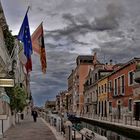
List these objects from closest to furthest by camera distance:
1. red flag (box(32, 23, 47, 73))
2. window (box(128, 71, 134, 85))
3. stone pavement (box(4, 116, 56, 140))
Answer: red flag (box(32, 23, 47, 73)) → stone pavement (box(4, 116, 56, 140)) → window (box(128, 71, 134, 85))

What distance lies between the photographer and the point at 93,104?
304 feet

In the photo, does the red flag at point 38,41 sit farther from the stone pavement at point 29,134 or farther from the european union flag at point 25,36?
the stone pavement at point 29,134

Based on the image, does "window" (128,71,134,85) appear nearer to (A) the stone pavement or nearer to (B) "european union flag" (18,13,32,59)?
(A) the stone pavement

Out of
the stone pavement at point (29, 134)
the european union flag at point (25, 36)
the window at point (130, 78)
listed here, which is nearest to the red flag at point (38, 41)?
the european union flag at point (25, 36)

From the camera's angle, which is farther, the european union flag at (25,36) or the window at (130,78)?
the window at (130,78)

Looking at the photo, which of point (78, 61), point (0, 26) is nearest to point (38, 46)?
point (0, 26)

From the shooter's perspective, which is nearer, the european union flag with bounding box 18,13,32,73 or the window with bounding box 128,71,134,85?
the european union flag with bounding box 18,13,32,73

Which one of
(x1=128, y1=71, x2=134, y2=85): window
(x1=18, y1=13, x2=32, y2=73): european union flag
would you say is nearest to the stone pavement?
(x1=18, y1=13, x2=32, y2=73): european union flag

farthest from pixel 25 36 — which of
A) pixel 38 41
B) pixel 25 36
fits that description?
pixel 38 41

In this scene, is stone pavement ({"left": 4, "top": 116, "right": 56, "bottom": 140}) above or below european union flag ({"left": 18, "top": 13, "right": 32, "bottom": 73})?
below

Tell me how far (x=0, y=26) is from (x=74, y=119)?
47491 millimetres

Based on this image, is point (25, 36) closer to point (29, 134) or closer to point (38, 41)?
point (38, 41)

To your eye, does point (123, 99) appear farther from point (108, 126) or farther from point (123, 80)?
point (108, 126)

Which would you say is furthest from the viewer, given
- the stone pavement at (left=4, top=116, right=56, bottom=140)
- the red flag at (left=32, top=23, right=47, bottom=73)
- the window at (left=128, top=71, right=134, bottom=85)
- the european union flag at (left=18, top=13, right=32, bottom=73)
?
the window at (left=128, top=71, right=134, bottom=85)
